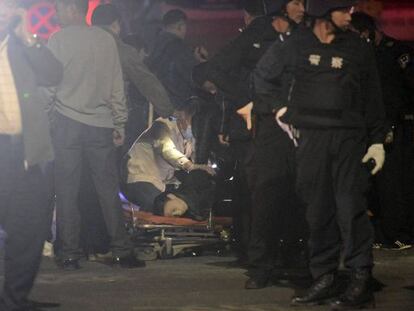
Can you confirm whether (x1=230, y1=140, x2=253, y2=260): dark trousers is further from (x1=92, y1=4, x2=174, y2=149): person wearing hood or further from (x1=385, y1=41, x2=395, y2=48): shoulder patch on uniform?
(x1=385, y1=41, x2=395, y2=48): shoulder patch on uniform

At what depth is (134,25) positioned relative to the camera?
21.1m

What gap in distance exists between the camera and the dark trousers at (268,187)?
32.0 feet

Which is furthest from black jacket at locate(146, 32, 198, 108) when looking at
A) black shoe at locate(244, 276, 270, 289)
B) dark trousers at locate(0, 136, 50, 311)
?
dark trousers at locate(0, 136, 50, 311)

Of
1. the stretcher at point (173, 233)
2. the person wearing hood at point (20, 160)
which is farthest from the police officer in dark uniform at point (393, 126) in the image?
the person wearing hood at point (20, 160)

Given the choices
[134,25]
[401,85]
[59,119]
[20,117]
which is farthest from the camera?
[134,25]

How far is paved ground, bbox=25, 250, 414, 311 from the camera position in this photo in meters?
8.95

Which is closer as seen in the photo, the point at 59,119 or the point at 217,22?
the point at 59,119

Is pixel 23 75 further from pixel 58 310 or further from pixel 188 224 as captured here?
pixel 188 224

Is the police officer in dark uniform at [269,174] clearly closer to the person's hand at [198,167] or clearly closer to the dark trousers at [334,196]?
the dark trousers at [334,196]

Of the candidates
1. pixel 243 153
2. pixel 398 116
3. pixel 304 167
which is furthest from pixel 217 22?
pixel 304 167

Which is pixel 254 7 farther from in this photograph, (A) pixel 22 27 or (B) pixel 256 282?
(A) pixel 22 27

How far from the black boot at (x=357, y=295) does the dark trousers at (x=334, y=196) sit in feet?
0.22

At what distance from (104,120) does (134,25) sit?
34.4ft

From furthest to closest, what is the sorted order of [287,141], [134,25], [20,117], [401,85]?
[134,25] < [401,85] < [287,141] < [20,117]
